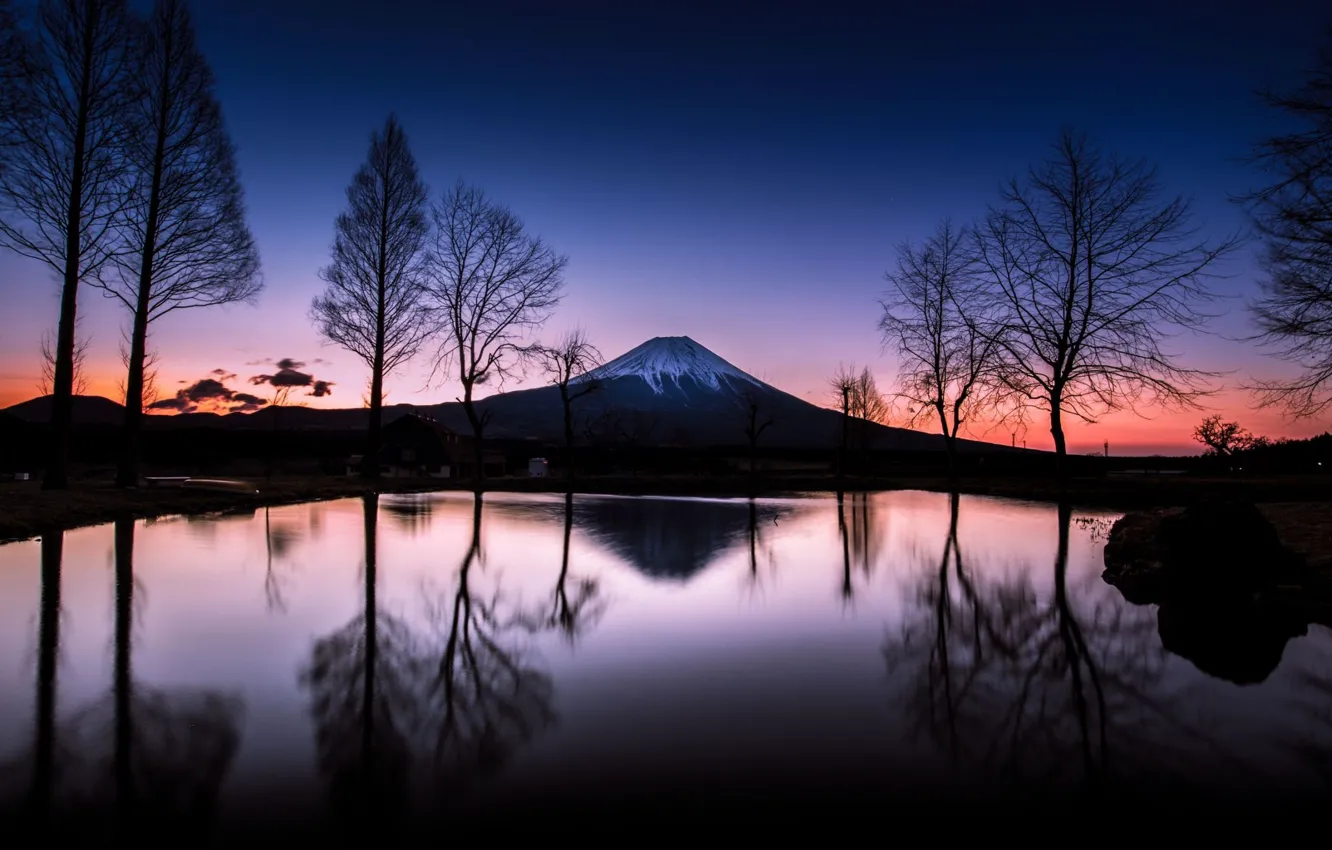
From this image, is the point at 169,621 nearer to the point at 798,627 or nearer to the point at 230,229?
the point at 798,627

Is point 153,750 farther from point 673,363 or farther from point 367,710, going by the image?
point 673,363

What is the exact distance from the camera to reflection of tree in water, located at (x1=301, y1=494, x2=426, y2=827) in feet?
9.48

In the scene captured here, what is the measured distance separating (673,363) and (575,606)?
173485 millimetres

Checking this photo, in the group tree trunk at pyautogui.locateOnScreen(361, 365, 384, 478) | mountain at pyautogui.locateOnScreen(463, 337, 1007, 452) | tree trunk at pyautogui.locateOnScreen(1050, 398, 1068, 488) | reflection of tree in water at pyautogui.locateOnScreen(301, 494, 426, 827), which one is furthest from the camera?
mountain at pyautogui.locateOnScreen(463, 337, 1007, 452)

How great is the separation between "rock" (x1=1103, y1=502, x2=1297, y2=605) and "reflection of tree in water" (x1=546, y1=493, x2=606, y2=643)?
5.14 m

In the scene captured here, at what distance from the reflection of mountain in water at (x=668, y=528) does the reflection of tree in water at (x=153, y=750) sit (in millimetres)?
4849

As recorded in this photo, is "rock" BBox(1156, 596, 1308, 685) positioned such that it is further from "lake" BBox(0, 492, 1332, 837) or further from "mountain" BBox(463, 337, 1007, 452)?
"mountain" BBox(463, 337, 1007, 452)

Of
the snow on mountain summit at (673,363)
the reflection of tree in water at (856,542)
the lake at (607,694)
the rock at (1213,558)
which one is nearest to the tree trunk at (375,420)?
the reflection of tree in water at (856,542)

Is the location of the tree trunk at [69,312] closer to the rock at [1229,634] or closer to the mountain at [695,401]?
the rock at [1229,634]

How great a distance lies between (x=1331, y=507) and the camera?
489 inches

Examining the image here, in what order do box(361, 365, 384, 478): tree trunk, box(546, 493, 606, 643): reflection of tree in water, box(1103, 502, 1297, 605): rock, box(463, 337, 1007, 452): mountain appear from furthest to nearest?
box(463, 337, 1007, 452): mountain < box(361, 365, 384, 478): tree trunk < box(1103, 502, 1297, 605): rock < box(546, 493, 606, 643): reflection of tree in water

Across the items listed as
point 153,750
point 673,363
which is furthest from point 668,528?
point 673,363

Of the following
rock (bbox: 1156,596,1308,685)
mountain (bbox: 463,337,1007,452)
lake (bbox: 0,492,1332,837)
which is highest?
mountain (bbox: 463,337,1007,452)

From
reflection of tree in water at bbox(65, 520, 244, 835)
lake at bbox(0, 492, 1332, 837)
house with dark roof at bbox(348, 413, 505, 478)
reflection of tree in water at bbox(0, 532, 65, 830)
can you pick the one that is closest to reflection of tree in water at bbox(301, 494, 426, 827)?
lake at bbox(0, 492, 1332, 837)
